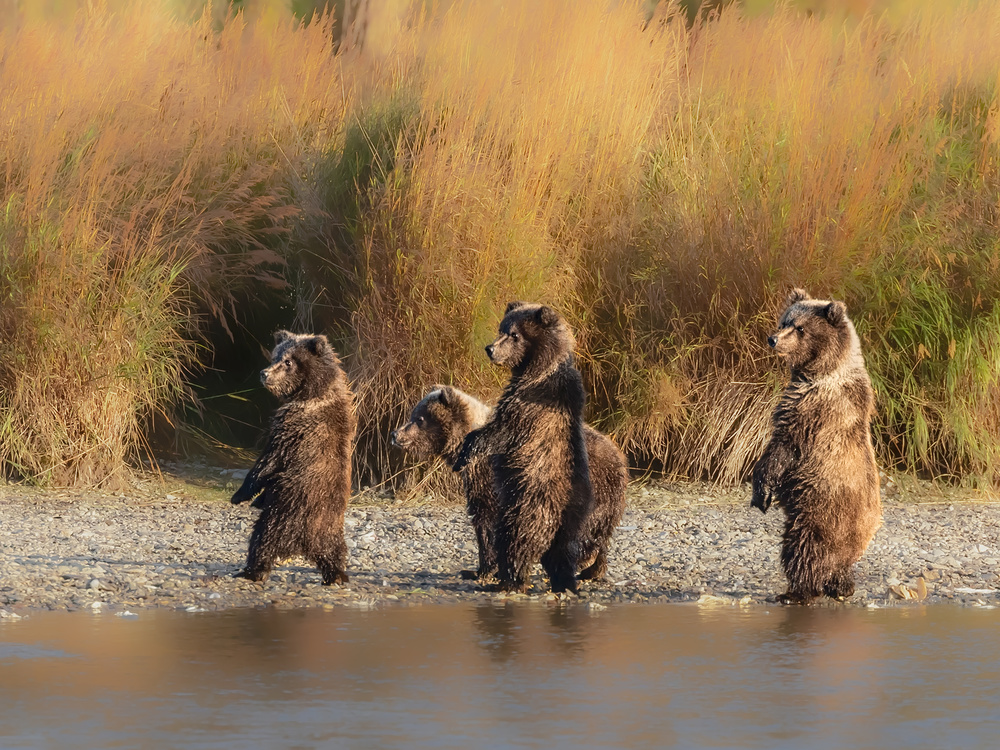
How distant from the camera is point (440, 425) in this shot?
305 inches

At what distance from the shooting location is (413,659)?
17.4ft

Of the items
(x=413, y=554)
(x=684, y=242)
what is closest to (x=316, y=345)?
(x=413, y=554)

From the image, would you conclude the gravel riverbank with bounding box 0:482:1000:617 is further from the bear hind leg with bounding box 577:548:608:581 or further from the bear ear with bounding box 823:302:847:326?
the bear ear with bounding box 823:302:847:326

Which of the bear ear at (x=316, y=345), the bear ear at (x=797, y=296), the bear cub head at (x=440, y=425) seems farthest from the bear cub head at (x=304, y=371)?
the bear ear at (x=797, y=296)

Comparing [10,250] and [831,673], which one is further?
[10,250]

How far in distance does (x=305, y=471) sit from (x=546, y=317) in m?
1.32

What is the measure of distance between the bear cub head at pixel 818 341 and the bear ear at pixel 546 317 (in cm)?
99

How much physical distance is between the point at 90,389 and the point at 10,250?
100cm

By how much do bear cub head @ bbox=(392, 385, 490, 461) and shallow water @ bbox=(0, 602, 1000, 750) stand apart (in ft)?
4.89

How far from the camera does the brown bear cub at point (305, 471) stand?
22.2ft

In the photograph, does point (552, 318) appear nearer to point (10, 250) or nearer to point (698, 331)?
point (698, 331)

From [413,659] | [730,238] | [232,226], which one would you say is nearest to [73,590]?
[413,659]

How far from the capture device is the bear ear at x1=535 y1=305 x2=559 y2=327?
684cm

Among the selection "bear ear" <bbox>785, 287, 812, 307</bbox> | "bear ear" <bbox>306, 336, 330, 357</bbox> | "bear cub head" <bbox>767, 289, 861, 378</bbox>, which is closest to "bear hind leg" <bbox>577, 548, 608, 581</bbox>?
"bear cub head" <bbox>767, 289, 861, 378</bbox>
